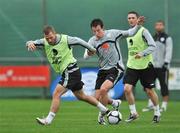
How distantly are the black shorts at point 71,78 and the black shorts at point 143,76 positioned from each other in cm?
210

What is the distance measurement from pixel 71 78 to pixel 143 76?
8.42 feet

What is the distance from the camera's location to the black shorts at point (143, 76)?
58.1 ft

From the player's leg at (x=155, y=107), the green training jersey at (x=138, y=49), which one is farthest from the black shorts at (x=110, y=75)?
the player's leg at (x=155, y=107)

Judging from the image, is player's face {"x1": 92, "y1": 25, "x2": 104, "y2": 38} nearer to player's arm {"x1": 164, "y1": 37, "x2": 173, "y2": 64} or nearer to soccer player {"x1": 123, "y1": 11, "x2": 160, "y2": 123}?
soccer player {"x1": 123, "y1": 11, "x2": 160, "y2": 123}

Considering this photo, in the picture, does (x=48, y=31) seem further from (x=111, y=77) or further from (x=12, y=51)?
(x=12, y=51)

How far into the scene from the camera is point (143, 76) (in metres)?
17.8

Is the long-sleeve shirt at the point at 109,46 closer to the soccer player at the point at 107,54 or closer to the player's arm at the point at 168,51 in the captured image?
the soccer player at the point at 107,54

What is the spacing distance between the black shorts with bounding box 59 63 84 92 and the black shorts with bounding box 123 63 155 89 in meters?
2.10

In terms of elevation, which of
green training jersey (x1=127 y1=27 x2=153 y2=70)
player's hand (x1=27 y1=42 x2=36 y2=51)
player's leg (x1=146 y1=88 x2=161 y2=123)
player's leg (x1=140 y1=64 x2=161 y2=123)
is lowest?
player's leg (x1=146 y1=88 x2=161 y2=123)

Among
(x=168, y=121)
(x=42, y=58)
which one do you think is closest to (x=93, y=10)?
(x=42, y=58)

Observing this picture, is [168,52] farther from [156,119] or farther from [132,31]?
[132,31]

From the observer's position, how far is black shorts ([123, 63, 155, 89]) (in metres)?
17.7

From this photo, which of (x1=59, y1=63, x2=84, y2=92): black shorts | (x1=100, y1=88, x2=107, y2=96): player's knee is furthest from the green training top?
(x1=100, y1=88, x2=107, y2=96): player's knee

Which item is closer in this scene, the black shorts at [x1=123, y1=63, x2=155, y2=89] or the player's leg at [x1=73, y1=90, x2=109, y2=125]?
the player's leg at [x1=73, y1=90, x2=109, y2=125]
